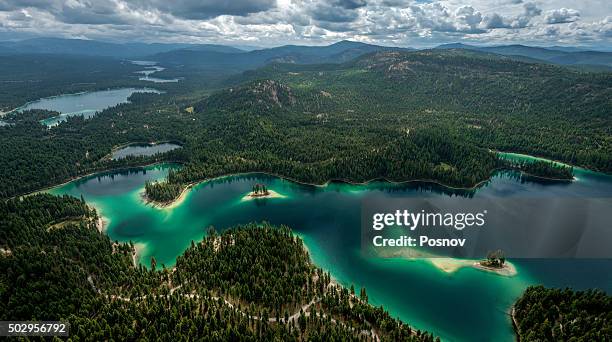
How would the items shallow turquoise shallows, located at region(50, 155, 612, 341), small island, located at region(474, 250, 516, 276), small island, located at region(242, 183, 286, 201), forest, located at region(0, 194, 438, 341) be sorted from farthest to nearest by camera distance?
small island, located at region(242, 183, 286, 201) → small island, located at region(474, 250, 516, 276) → shallow turquoise shallows, located at region(50, 155, 612, 341) → forest, located at region(0, 194, 438, 341)

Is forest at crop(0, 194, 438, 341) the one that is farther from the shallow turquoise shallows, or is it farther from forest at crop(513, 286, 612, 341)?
forest at crop(513, 286, 612, 341)

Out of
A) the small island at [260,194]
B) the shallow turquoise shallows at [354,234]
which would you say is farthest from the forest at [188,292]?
the small island at [260,194]

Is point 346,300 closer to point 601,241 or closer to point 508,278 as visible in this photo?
point 508,278

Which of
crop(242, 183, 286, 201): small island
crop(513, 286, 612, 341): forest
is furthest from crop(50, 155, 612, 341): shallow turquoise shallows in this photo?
crop(513, 286, 612, 341): forest

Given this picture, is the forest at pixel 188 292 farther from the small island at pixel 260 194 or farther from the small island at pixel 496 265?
the small island at pixel 260 194

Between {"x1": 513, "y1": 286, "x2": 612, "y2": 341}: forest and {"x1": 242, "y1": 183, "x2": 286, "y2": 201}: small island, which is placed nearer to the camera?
{"x1": 513, "y1": 286, "x2": 612, "y2": 341}: forest

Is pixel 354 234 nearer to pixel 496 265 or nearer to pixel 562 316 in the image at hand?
pixel 496 265

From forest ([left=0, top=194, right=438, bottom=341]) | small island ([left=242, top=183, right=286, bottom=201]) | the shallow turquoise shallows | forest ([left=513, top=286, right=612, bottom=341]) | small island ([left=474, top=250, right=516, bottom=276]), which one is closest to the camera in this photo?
forest ([left=513, top=286, right=612, bottom=341])
